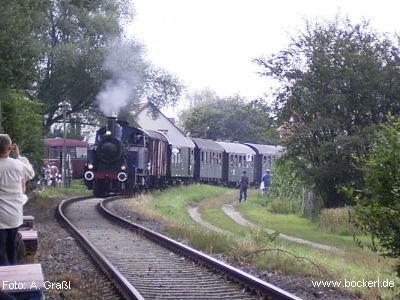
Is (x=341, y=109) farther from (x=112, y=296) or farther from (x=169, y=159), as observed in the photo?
(x=169, y=159)

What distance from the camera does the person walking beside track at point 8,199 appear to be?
840 cm

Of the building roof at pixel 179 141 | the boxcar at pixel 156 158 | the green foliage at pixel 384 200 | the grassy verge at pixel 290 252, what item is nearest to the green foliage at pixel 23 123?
the grassy verge at pixel 290 252

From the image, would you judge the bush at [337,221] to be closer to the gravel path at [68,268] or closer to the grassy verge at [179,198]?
the grassy verge at [179,198]

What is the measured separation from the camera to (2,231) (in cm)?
841

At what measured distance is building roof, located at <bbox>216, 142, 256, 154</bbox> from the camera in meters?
54.8

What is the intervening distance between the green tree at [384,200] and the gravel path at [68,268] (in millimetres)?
3318

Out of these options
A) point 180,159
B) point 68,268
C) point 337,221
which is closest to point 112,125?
point 180,159

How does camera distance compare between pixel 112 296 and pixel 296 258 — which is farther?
pixel 296 258

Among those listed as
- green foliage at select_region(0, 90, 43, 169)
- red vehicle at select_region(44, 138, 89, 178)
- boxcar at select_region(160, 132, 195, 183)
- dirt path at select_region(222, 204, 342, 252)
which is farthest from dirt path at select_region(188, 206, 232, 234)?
red vehicle at select_region(44, 138, 89, 178)

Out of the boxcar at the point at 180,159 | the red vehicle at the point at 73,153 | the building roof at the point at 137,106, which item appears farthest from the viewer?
the red vehicle at the point at 73,153

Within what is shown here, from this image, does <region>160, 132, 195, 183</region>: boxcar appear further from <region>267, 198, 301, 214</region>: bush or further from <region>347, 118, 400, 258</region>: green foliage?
<region>347, 118, 400, 258</region>: green foliage

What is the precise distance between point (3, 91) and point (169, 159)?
79.1 ft

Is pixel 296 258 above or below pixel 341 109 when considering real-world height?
below

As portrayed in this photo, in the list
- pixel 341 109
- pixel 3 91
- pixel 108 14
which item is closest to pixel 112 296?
pixel 3 91
